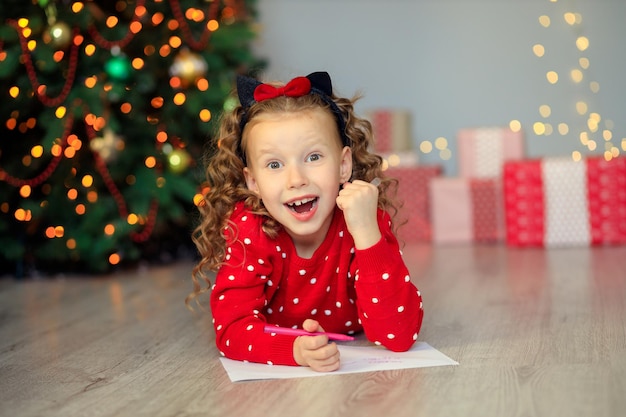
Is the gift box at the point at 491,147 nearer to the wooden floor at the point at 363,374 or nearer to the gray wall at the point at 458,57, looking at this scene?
the gray wall at the point at 458,57

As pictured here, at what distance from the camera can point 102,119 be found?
8.64ft

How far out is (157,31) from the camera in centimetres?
289

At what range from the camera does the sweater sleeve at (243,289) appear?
58.1 inches

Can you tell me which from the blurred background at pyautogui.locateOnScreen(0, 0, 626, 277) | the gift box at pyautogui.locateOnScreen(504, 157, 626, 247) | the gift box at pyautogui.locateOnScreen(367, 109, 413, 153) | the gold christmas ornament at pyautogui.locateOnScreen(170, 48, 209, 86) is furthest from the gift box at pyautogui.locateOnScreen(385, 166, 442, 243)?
the gold christmas ornament at pyautogui.locateOnScreen(170, 48, 209, 86)

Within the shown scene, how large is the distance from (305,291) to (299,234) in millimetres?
134

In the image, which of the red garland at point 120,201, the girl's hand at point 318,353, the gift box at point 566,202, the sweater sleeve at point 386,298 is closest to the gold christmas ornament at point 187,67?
the red garland at point 120,201

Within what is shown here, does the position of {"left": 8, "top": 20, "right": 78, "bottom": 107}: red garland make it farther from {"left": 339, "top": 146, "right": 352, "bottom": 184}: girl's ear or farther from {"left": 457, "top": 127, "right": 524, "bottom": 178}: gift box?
{"left": 457, "top": 127, "right": 524, "bottom": 178}: gift box

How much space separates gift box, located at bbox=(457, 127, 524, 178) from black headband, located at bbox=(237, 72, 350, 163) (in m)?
1.92

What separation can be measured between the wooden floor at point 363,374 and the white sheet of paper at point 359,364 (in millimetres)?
25

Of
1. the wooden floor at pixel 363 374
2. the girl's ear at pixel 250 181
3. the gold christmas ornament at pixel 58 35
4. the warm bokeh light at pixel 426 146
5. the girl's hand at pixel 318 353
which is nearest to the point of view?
the wooden floor at pixel 363 374

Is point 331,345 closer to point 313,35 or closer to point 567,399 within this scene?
point 567,399

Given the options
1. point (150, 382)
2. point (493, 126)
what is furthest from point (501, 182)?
point (150, 382)

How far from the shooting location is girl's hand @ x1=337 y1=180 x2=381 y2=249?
4.58 feet

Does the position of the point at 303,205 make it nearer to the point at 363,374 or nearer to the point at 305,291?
the point at 305,291
